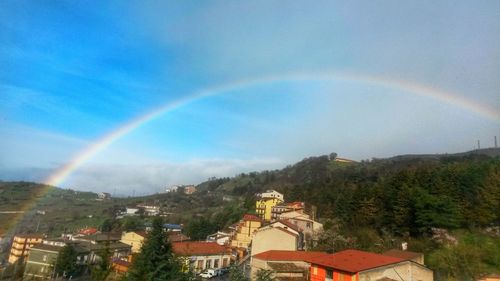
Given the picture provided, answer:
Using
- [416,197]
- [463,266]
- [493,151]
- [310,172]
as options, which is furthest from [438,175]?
[493,151]

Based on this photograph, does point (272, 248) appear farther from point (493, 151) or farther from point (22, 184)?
point (22, 184)

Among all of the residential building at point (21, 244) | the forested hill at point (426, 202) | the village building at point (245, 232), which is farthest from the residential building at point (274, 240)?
the residential building at point (21, 244)

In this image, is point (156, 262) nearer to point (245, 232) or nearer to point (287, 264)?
point (287, 264)

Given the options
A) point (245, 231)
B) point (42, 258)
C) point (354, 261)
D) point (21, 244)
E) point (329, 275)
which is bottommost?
point (21, 244)

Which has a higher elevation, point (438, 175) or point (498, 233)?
point (438, 175)

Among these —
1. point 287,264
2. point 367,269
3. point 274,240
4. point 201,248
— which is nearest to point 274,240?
point 274,240

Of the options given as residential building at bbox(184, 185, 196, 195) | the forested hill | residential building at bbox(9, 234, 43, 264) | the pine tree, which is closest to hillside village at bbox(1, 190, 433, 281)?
residential building at bbox(9, 234, 43, 264)

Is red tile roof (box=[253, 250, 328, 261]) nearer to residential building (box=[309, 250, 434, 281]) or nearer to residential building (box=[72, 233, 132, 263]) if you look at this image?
residential building (box=[309, 250, 434, 281])
